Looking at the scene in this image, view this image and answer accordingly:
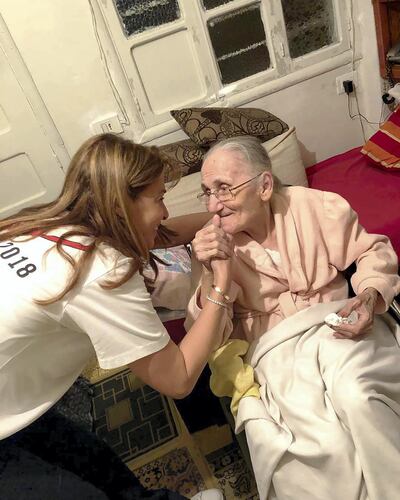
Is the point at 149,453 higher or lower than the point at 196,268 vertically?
lower

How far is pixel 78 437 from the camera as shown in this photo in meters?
1.17

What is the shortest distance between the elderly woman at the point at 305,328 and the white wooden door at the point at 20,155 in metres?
1.47

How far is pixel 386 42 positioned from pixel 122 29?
5.34 feet

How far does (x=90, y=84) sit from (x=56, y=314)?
182cm

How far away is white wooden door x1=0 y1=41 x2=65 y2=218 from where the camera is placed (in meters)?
2.24

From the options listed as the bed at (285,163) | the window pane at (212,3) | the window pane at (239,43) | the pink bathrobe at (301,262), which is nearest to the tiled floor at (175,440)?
the pink bathrobe at (301,262)

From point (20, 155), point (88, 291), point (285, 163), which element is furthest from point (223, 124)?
point (88, 291)

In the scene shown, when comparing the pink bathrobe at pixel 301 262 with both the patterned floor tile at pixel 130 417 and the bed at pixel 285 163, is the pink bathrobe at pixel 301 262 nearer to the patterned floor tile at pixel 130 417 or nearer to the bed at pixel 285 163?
the bed at pixel 285 163

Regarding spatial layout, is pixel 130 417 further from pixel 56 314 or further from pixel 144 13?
pixel 144 13

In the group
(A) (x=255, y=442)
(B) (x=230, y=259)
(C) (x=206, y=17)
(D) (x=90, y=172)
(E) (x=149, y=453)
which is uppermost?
(C) (x=206, y=17)

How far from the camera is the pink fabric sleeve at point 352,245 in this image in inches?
51.6

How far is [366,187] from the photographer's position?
82.6 inches

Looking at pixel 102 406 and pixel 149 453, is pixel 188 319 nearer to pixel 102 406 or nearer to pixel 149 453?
pixel 149 453

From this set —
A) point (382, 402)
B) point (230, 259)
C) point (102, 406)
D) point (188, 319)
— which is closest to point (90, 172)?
point (230, 259)
